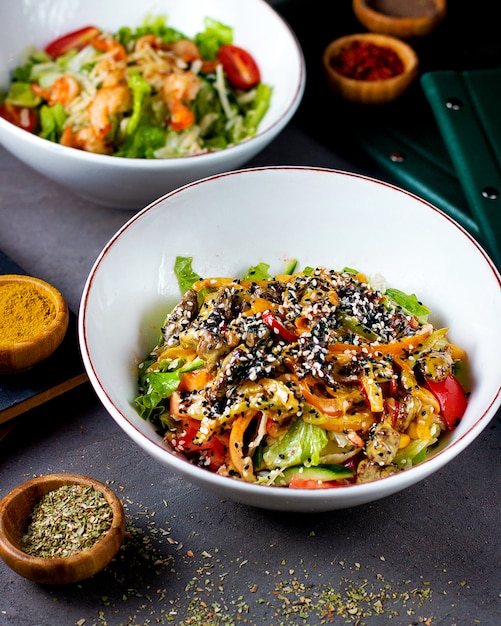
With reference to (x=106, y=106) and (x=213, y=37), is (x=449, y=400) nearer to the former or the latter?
(x=106, y=106)

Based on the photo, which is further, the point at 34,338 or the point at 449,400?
the point at 34,338

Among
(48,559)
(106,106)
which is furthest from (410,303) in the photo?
(106,106)

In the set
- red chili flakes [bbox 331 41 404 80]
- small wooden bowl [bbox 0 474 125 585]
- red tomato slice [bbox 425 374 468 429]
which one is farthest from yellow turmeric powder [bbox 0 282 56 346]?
red chili flakes [bbox 331 41 404 80]

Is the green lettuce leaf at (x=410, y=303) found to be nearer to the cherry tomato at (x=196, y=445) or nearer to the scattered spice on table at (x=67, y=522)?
the cherry tomato at (x=196, y=445)

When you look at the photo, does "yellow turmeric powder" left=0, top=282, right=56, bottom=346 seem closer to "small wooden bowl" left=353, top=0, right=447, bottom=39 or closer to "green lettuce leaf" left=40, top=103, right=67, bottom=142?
"green lettuce leaf" left=40, top=103, right=67, bottom=142

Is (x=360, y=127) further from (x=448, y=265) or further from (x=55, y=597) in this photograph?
(x=55, y=597)

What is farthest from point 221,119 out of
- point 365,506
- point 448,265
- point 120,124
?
point 365,506
